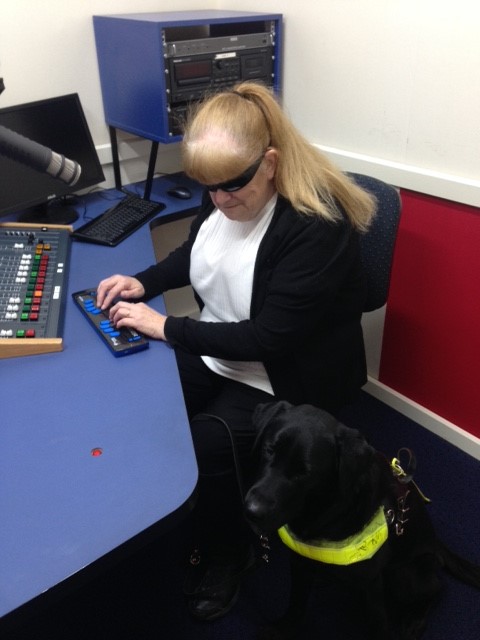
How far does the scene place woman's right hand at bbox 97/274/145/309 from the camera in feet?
4.15

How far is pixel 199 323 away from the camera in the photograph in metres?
1.22

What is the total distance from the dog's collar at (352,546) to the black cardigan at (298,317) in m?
0.34

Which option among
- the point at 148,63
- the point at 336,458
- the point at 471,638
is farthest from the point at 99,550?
the point at 148,63

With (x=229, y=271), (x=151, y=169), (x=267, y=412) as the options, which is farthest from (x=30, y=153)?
(x=151, y=169)

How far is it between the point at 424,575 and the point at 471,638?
273mm

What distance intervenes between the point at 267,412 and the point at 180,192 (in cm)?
112

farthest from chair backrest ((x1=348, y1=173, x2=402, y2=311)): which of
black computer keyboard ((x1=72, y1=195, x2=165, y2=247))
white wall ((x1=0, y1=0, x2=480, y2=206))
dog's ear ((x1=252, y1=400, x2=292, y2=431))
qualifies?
black computer keyboard ((x1=72, y1=195, x2=165, y2=247))

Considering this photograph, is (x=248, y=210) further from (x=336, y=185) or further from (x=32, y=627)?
(x=32, y=627)

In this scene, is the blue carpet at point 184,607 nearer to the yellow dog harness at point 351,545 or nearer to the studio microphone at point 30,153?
the yellow dog harness at point 351,545

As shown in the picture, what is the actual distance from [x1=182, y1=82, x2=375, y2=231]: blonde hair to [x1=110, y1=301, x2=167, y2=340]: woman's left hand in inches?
12.0

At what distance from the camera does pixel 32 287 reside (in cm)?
A: 126

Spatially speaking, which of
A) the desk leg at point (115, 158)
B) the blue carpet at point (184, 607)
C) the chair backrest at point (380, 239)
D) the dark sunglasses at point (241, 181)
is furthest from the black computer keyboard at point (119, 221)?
the blue carpet at point (184, 607)

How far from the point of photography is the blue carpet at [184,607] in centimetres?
136

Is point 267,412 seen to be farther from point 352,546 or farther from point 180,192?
point 180,192
